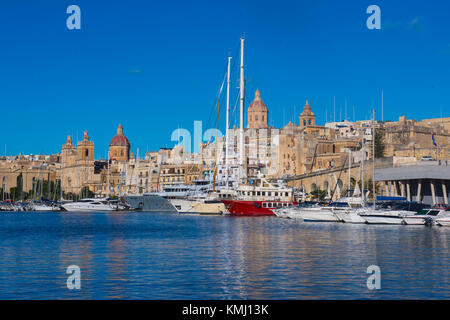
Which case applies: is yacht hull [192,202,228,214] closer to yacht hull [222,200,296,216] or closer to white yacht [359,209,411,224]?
yacht hull [222,200,296,216]

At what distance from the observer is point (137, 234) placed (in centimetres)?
5131

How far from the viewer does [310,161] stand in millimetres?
122562

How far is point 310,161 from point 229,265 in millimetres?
92859

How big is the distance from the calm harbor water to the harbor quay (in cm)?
2911

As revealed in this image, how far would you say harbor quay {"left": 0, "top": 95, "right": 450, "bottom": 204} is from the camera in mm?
84188

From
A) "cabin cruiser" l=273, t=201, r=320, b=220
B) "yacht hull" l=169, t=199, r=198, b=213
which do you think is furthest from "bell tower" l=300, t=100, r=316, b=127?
"cabin cruiser" l=273, t=201, r=320, b=220

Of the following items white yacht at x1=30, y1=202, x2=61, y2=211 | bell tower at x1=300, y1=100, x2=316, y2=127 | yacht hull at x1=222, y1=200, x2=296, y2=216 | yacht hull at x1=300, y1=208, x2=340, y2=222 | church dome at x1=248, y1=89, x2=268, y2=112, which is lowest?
yacht hull at x1=300, y1=208, x2=340, y2=222

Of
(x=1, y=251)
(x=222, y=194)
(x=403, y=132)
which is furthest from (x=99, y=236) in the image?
(x=403, y=132)

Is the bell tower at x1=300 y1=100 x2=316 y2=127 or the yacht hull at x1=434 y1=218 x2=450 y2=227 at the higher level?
the bell tower at x1=300 y1=100 x2=316 y2=127

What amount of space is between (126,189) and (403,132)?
7549cm

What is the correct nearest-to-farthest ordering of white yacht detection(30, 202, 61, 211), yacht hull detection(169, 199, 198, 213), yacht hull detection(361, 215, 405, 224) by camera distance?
yacht hull detection(361, 215, 405, 224)
yacht hull detection(169, 199, 198, 213)
white yacht detection(30, 202, 61, 211)

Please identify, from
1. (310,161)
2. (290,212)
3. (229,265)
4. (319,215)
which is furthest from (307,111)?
(229,265)

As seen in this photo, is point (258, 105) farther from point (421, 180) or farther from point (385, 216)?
point (385, 216)
